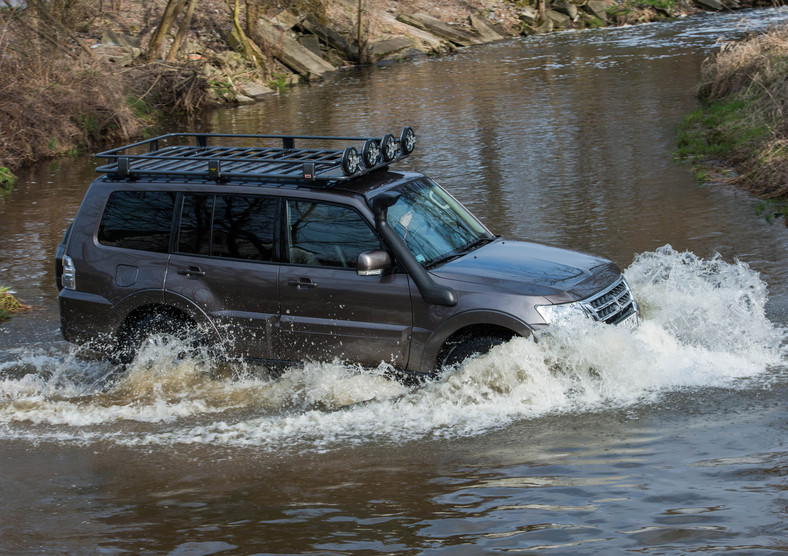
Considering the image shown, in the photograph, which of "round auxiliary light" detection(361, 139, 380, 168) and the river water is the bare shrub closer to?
the river water

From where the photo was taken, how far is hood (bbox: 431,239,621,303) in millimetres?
6863

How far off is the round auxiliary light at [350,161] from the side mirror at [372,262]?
2.33ft

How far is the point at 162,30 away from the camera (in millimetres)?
30469

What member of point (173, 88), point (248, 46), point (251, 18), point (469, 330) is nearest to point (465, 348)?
point (469, 330)

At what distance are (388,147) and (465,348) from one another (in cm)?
193

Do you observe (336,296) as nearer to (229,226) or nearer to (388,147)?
(229,226)

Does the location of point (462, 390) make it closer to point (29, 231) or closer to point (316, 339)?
point (316, 339)

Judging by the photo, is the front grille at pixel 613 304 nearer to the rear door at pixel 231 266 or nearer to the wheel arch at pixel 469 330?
the wheel arch at pixel 469 330

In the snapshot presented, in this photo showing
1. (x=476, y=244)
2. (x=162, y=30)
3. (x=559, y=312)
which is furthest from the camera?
(x=162, y=30)

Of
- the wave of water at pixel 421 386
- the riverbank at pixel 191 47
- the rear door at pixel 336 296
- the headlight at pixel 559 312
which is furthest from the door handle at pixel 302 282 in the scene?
the riverbank at pixel 191 47

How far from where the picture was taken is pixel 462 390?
23.0ft

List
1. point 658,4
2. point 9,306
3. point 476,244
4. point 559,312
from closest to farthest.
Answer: point 559,312
point 476,244
point 9,306
point 658,4

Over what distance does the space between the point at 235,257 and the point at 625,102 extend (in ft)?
57.2

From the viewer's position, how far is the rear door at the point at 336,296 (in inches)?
281
